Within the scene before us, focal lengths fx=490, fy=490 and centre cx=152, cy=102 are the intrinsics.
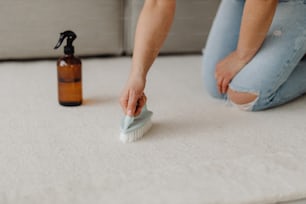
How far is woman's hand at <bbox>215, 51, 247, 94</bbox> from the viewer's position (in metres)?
1.34

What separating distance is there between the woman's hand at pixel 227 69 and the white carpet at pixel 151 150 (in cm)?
6

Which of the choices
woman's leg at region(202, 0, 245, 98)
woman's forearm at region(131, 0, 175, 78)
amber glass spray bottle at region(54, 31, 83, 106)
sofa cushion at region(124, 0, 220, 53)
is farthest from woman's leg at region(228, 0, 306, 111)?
sofa cushion at region(124, 0, 220, 53)

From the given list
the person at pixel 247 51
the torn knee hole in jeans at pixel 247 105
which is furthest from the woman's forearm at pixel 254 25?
the torn knee hole in jeans at pixel 247 105

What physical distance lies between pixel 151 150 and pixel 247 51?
424 mm

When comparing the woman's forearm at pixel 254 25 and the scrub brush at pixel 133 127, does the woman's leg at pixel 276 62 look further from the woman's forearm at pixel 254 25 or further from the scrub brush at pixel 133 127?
the scrub brush at pixel 133 127

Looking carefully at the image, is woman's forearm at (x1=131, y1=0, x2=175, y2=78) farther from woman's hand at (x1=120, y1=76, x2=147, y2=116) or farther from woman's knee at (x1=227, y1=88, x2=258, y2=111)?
woman's knee at (x1=227, y1=88, x2=258, y2=111)

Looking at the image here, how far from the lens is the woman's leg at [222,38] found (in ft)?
4.71

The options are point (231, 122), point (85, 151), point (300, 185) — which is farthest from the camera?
point (231, 122)

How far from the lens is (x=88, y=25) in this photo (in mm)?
1846

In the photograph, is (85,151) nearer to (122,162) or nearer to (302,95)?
(122,162)

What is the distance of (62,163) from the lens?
99 cm

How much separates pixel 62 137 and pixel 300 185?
532mm

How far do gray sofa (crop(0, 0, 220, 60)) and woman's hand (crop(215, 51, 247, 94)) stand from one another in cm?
58

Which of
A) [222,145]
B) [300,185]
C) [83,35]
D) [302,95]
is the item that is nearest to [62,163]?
[222,145]
